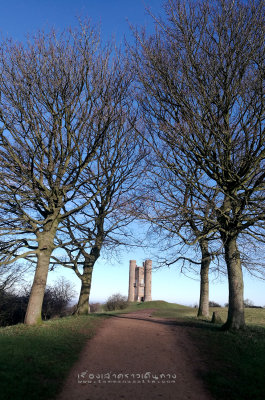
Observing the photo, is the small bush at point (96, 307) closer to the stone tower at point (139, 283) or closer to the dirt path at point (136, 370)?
the stone tower at point (139, 283)

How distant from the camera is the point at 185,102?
36.1 ft

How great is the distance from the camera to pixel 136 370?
6.86 meters

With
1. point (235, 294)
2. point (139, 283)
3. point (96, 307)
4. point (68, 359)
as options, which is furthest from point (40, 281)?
point (139, 283)

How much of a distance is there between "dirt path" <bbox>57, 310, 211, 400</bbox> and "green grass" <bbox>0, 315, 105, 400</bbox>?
34cm

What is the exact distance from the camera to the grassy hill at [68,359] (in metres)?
5.62

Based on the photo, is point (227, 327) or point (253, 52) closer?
point (253, 52)

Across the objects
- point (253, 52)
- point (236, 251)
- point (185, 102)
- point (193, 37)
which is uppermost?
point (193, 37)

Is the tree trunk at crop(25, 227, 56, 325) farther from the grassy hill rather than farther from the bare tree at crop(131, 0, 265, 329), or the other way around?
the bare tree at crop(131, 0, 265, 329)

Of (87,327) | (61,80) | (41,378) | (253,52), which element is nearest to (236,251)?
(87,327)

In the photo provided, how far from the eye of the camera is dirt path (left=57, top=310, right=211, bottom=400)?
18.8 feet

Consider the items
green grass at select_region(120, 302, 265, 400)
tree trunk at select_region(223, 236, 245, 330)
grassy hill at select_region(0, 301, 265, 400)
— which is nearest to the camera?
grassy hill at select_region(0, 301, 265, 400)

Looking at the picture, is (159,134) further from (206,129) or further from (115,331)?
(115,331)

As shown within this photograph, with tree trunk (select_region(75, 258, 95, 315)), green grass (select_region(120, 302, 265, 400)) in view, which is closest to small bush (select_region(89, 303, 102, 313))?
tree trunk (select_region(75, 258, 95, 315))

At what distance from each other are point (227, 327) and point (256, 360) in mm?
3666
